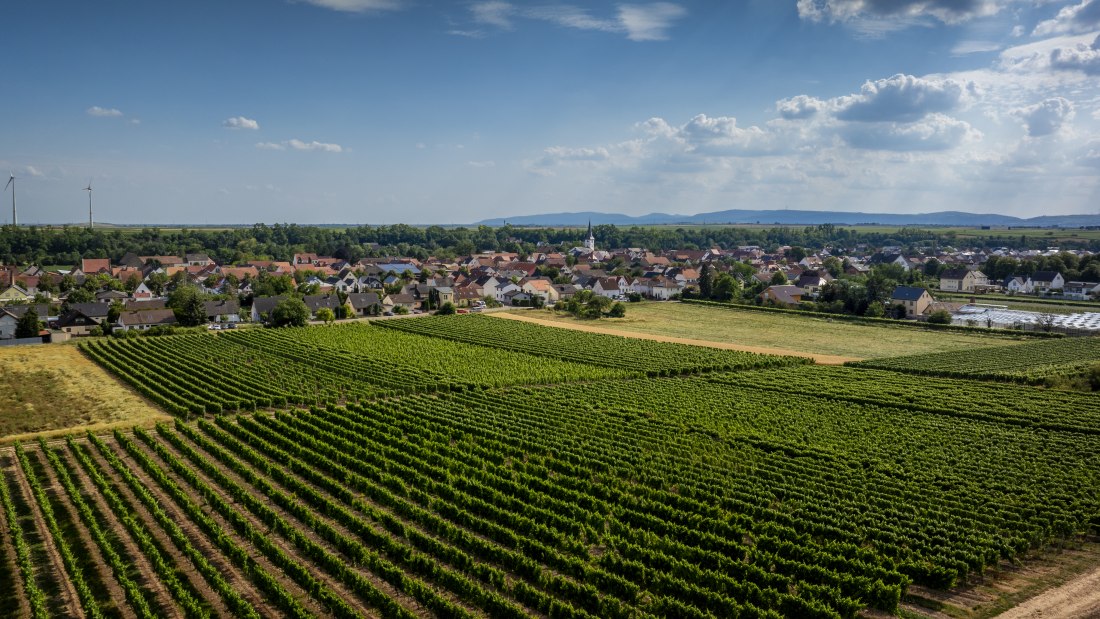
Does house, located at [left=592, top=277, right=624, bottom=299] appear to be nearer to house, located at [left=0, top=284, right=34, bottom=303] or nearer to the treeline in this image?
the treeline

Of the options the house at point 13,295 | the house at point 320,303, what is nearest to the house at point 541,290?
the house at point 320,303

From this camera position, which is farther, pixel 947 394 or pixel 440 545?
pixel 947 394

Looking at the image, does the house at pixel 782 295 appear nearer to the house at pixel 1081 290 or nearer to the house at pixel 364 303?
the house at pixel 1081 290

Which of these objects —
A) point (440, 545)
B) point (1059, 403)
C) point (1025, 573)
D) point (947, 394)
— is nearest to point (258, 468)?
point (440, 545)

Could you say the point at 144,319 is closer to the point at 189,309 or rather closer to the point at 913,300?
the point at 189,309

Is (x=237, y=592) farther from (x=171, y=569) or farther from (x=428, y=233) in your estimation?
(x=428, y=233)

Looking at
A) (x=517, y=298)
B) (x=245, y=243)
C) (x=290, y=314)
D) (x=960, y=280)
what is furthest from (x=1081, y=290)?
(x=245, y=243)

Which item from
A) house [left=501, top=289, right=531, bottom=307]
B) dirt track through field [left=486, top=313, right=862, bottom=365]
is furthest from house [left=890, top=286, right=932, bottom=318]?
house [left=501, top=289, right=531, bottom=307]
